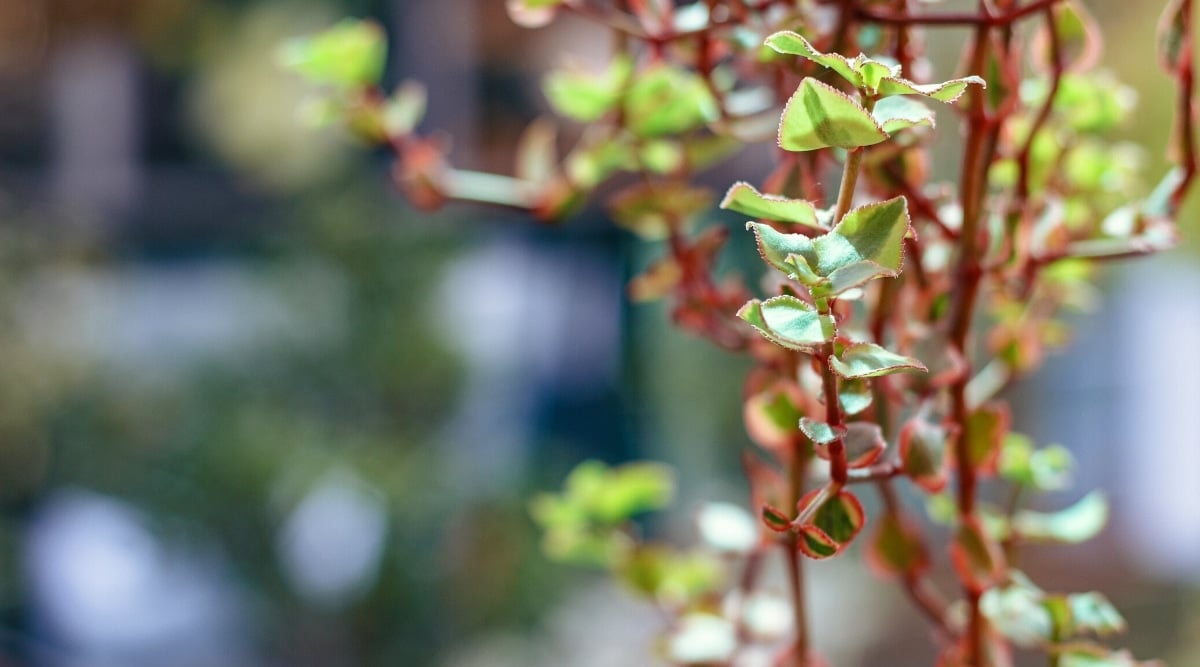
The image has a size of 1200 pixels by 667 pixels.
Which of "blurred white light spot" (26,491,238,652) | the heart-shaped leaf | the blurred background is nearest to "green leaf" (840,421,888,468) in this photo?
the heart-shaped leaf

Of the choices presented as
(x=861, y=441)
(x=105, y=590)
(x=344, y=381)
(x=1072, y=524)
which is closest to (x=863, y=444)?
(x=861, y=441)

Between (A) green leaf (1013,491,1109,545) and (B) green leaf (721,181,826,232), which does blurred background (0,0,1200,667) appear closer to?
(A) green leaf (1013,491,1109,545)

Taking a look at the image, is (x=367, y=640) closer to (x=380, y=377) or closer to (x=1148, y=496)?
(x=380, y=377)

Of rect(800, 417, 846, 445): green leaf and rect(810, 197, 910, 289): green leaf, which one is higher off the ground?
rect(810, 197, 910, 289): green leaf

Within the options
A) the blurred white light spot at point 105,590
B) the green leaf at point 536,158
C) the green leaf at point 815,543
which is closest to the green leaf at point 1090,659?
the green leaf at point 815,543

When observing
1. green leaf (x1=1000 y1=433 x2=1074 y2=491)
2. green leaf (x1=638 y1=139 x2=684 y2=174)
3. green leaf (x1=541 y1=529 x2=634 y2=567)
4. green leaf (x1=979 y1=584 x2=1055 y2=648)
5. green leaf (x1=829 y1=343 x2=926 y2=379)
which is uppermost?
green leaf (x1=638 y1=139 x2=684 y2=174)

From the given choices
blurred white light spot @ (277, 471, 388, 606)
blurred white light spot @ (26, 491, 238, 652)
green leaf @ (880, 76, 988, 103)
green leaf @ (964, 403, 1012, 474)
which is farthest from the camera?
blurred white light spot @ (26, 491, 238, 652)

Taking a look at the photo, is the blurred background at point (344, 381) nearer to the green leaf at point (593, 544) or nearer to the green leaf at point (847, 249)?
the green leaf at point (593, 544)
